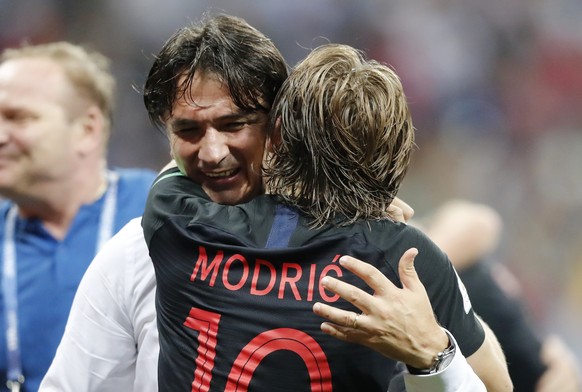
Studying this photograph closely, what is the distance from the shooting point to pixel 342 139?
1.89 meters

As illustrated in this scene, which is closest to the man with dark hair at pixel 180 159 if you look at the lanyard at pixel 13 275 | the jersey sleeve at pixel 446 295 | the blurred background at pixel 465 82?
the jersey sleeve at pixel 446 295

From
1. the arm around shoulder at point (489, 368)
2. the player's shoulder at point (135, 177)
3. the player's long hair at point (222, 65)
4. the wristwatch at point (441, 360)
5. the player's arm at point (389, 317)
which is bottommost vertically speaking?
the player's shoulder at point (135, 177)

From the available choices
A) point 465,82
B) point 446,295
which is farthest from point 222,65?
point 465,82

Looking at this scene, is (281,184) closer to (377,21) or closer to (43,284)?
(43,284)

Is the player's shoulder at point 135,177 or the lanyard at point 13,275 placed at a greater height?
the player's shoulder at point 135,177

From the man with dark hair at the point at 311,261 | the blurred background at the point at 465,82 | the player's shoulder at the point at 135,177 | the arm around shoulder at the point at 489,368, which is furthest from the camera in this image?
the blurred background at the point at 465,82

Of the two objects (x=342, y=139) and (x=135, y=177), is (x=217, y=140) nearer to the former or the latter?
(x=342, y=139)

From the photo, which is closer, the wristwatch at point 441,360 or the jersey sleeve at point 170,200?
the wristwatch at point 441,360

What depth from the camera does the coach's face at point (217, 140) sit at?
210 centimetres

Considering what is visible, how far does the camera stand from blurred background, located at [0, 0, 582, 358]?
24.9ft

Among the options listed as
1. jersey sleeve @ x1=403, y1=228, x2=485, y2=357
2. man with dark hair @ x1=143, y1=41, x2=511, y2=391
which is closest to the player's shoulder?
man with dark hair @ x1=143, y1=41, x2=511, y2=391

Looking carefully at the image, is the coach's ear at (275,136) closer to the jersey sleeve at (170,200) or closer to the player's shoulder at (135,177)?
the jersey sleeve at (170,200)

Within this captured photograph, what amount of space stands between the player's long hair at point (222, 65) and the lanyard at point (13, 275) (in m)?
1.10

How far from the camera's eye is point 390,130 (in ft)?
6.23
